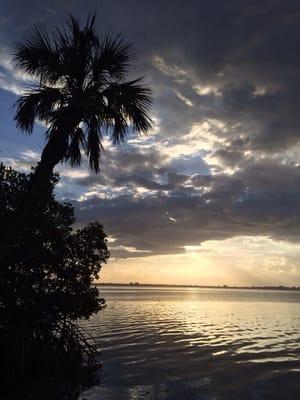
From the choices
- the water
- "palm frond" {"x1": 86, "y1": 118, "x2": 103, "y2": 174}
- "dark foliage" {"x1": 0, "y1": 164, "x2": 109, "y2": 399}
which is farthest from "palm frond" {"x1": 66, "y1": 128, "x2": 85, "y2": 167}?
the water

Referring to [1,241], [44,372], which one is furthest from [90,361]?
[1,241]

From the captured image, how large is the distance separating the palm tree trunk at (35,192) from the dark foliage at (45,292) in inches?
210

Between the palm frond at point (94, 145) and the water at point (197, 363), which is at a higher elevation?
the palm frond at point (94, 145)

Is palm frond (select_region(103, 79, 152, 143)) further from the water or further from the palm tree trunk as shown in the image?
the water

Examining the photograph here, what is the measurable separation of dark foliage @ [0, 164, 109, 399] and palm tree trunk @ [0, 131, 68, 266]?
534 cm

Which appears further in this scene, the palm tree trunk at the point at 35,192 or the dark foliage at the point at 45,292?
the dark foliage at the point at 45,292

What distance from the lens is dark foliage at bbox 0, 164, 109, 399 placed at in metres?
15.0

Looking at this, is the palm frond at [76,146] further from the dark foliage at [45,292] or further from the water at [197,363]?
the water at [197,363]

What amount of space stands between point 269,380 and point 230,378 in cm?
155

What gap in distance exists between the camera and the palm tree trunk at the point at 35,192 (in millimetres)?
9938

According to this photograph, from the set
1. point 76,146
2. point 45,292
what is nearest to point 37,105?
point 76,146

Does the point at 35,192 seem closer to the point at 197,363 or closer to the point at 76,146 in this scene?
the point at 76,146

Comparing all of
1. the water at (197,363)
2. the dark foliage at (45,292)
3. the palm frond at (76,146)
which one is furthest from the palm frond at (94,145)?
the water at (197,363)

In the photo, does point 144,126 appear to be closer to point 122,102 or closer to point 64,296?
point 122,102
